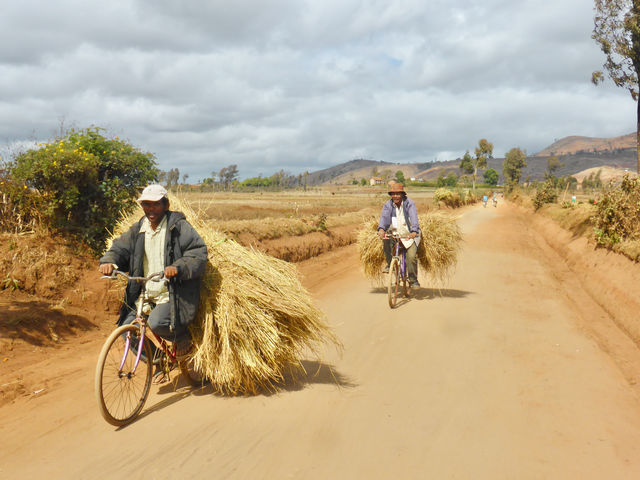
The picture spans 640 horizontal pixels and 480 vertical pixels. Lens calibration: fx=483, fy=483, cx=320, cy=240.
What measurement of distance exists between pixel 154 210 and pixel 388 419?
275 centimetres

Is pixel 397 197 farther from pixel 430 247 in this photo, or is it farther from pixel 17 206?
pixel 17 206

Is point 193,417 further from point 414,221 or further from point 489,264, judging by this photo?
point 489,264

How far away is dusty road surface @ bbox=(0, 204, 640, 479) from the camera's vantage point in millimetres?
3439

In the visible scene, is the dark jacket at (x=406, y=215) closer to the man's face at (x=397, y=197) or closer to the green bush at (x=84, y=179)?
the man's face at (x=397, y=197)

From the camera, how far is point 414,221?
8500 millimetres

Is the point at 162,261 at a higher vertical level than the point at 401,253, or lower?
higher

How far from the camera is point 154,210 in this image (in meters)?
4.30

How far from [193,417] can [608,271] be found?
988cm

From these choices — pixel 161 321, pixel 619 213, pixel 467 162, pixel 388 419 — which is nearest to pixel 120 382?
pixel 161 321

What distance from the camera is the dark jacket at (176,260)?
4172mm

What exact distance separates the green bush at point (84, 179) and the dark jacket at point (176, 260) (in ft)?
15.3

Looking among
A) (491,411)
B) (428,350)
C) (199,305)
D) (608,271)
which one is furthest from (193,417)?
(608,271)

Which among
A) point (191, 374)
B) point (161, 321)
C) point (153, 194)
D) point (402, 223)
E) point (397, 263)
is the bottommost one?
point (191, 374)

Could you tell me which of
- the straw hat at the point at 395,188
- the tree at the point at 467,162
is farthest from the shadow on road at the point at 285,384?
the tree at the point at 467,162
